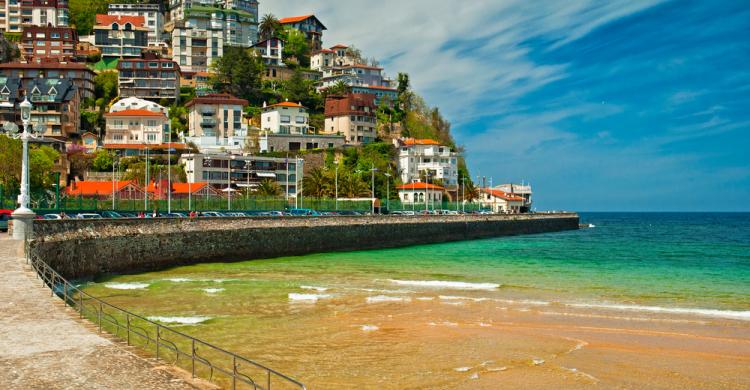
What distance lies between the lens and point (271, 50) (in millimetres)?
141500

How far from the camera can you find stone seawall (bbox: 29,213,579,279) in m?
31.6

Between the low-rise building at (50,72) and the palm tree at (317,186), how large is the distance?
167 feet

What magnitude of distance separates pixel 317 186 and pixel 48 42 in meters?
77.8

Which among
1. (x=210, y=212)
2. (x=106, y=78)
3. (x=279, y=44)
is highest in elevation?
(x=279, y=44)

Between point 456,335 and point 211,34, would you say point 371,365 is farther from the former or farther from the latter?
point 211,34

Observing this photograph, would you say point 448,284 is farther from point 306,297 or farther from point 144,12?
point 144,12

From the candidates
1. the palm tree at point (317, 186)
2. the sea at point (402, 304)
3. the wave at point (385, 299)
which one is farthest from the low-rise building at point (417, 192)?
the wave at point (385, 299)

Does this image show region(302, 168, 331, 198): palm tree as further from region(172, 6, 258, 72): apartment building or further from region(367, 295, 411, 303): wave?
region(367, 295, 411, 303): wave

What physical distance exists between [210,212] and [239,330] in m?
37.6

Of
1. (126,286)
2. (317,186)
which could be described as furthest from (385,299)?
(317,186)

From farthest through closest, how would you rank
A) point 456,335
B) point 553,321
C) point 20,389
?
point 553,321
point 456,335
point 20,389

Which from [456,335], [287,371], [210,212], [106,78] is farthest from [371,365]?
[106,78]

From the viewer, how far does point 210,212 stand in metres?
55.1

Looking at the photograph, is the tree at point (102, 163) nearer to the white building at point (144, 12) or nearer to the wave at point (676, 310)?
the white building at point (144, 12)
